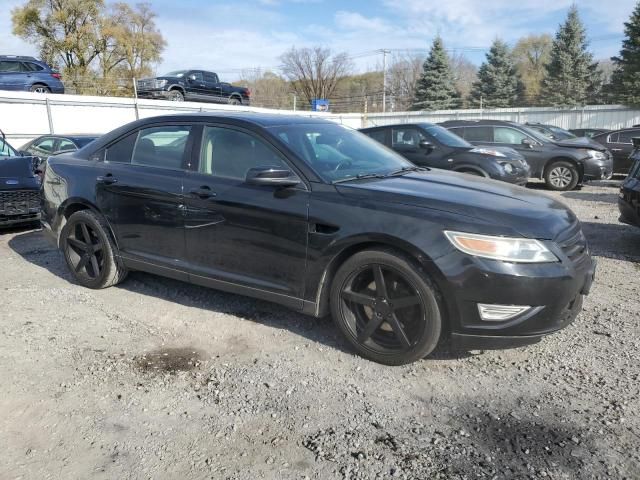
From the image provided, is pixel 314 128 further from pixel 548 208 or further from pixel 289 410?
pixel 289 410

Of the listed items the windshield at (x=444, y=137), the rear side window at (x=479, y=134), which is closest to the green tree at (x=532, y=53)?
the rear side window at (x=479, y=134)

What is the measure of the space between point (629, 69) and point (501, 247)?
131ft

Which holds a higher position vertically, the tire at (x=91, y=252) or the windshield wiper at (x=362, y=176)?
the windshield wiper at (x=362, y=176)

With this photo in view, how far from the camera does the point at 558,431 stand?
2654 millimetres

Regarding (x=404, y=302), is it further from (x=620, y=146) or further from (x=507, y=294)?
(x=620, y=146)

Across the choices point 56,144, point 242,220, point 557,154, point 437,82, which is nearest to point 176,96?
point 56,144

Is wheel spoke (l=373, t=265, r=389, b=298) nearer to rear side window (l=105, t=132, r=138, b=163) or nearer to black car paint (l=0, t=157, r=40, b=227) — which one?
rear side window (l=105, t=132, r=138, b=163)

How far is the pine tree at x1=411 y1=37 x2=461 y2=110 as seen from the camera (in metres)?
45.7

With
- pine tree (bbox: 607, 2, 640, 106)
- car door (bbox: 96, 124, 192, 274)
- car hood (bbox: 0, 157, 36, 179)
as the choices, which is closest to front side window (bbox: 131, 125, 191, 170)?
car door (bbox: 96, 124, 192, 274)

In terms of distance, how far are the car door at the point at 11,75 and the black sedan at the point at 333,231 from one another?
1736 cm

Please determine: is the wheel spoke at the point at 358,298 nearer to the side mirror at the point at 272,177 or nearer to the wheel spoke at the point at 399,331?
the wheel spoke at the point at 399,331

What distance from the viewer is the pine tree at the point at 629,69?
1369 inches

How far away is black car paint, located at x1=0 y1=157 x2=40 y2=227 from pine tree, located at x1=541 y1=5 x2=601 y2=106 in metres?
41.0

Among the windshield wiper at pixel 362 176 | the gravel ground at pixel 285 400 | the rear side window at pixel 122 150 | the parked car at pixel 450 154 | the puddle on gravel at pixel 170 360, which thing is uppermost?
the rear side window at pixel 122 150
